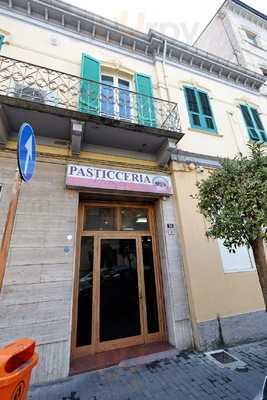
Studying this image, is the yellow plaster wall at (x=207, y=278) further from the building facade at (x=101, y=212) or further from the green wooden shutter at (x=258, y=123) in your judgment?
the green wooden shutter at (x=258, y=123)

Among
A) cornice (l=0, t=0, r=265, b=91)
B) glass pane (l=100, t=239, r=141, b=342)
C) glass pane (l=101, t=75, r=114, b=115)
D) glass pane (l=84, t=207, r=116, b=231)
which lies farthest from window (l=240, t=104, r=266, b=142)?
glass pane (l=100, t=239, r=141, b=342)

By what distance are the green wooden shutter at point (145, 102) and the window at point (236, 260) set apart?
387 cm

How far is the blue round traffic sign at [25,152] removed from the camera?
6.32 ft

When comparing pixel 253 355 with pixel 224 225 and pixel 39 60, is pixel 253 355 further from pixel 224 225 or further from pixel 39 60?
pixel 39 60

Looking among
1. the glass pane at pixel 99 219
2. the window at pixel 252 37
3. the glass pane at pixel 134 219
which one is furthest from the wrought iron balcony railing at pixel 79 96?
the window at pixel 252 37

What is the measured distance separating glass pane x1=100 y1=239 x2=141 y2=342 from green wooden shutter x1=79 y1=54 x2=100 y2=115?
11.4ft

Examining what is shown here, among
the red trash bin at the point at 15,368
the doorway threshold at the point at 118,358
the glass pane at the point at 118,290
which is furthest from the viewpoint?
→ the glass pane at the point at 118,290

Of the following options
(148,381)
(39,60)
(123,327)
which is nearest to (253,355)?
(148,381)

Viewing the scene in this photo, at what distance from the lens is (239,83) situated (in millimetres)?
8188

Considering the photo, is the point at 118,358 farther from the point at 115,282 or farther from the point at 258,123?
the point at 258,123

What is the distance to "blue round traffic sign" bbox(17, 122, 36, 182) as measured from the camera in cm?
193

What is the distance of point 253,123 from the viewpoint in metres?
7.38

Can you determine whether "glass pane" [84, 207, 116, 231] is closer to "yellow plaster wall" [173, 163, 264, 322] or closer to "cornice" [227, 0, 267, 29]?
"yellow plaster wall" [173, 163, 264, 322]

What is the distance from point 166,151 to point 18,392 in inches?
192
